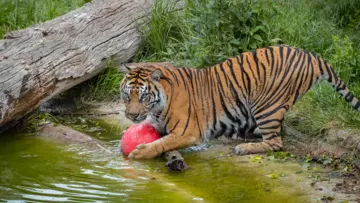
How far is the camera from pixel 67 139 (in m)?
7.25

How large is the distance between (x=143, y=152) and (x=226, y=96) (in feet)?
3.71

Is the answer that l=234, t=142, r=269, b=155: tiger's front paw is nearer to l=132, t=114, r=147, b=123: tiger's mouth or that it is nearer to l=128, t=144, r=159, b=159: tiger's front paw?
l=128, t=144, r=159, b=159: tiger's front paw

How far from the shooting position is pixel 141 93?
6.51 meters

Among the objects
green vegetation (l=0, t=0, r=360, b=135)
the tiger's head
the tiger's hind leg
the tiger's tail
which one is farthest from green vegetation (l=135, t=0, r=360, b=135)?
the tiger's head

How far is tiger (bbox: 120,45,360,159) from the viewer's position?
6551 millimetres

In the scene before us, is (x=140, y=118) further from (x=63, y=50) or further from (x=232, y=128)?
(x=63, y=50)

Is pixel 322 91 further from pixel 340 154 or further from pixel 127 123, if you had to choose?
pixel 127 123

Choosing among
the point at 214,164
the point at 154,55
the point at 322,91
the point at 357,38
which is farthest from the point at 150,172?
the point at 357,38

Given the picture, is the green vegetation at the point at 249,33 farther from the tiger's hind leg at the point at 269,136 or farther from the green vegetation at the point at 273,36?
the tiger's hind leg at the point at 269,136

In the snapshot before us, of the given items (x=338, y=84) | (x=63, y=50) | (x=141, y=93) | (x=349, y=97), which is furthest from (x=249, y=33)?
(x=63, y=50)

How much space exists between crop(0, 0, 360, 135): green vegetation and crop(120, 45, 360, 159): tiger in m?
0.48

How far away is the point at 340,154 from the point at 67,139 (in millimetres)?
2960

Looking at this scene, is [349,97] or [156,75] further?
[156,75]

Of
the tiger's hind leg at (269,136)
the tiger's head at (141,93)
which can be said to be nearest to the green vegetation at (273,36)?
the tiger's hind leg at (269,136)
